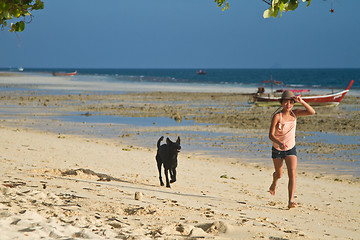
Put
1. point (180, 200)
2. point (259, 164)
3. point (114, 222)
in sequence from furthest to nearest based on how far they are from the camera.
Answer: point (259, 164), point (180, 200), point (114, 222)

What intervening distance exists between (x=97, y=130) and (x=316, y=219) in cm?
1262

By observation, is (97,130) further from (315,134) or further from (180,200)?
(180,200)

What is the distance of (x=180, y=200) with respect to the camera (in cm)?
684

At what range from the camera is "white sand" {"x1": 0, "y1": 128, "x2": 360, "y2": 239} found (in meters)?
4.95

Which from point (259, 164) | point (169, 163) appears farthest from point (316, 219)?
point (259, 164)

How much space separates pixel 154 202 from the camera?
6.49 meters

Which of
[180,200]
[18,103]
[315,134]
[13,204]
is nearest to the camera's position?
[13,204]

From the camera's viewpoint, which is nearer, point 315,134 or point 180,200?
point 180,200

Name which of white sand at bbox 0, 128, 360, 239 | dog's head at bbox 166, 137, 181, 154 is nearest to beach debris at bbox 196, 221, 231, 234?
white sand at bbox 0, 128, 360, 239

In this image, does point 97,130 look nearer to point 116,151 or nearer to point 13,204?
point 116,151

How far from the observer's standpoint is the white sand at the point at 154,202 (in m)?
4.95

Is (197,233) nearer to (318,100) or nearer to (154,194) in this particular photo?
(154,194)

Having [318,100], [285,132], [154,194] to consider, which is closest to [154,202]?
[154,194]

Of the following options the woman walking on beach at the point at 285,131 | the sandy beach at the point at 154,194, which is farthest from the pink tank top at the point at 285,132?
the sandy beach at the point at 154,194
